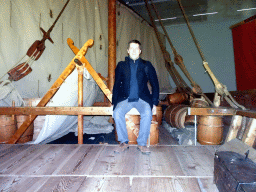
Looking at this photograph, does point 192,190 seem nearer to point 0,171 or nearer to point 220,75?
Result: point 0,171

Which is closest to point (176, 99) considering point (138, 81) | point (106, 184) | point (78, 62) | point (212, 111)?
point (212, 111)

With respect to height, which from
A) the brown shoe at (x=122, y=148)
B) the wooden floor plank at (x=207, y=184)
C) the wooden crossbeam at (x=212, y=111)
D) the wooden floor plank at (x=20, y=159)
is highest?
the wooden crossbeam at (x=212, y=111)

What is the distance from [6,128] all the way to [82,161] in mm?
1375

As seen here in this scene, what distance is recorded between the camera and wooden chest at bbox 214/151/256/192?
0.86 meters

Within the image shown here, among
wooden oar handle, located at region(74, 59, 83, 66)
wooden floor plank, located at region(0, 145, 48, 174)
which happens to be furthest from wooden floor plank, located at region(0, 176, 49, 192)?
wooden oar handle, located at region(74, 59, 83, 66)

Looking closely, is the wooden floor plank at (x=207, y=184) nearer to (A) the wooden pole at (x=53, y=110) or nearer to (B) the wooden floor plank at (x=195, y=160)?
(B) the wooden floor plank at (x=195, y=160)

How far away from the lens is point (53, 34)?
336 centimetres

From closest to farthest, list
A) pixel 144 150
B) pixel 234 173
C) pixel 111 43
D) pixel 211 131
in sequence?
pixel 234 173 < pixel 144 150 < pixel 211 131 < pixel 111 43

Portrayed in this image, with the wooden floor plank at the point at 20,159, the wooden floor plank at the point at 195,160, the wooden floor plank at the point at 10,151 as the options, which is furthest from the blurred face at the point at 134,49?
the wooden floor plank at the point at 10,151

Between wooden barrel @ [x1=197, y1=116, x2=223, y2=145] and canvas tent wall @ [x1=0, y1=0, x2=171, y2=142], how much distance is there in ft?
6.31

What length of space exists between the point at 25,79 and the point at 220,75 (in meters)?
6.85

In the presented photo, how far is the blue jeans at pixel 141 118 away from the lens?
1973 mm

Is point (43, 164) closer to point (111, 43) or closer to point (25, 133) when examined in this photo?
point (25, 133)

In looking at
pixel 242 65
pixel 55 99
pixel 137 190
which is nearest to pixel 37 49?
pixel 55 99
